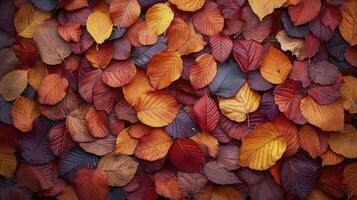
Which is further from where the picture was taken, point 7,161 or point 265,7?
point 7,161

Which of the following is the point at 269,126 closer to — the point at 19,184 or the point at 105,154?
the point at 105,154

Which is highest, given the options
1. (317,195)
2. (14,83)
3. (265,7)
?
(265,7)

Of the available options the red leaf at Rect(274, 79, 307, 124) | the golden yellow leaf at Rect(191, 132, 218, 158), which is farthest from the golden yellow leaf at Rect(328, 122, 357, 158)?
the golden yellow leaf at Rect(191, 132, 218, 158)

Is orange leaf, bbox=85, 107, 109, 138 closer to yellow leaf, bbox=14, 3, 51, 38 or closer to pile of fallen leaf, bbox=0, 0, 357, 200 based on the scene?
pile of fallen leaf, bbox=0, 0, 357, 200

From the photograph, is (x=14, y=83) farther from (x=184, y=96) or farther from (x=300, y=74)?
(x=300, y=74)

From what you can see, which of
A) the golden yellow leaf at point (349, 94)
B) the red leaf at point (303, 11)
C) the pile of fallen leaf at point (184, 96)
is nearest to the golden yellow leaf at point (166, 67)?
the pile of fallen leaf at point (184, 96)

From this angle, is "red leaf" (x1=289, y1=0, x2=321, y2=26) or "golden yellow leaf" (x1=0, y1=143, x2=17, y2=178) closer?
"red leaf" (x1=289, y1=0, x2=321, y2=26)

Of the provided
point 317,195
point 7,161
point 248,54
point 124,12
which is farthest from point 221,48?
point 7,161

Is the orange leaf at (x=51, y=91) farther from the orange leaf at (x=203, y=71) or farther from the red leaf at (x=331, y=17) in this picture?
the red leaf at (x=331, y=17)
